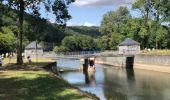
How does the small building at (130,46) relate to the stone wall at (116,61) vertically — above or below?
above

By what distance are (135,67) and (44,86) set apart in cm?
8075

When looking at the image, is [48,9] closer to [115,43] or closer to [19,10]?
[19,10]

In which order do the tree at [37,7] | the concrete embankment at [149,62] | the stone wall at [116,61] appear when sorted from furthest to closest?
the stone wall at [116,61]
the concrete embankment at [149,62]
the tree at [37,7]

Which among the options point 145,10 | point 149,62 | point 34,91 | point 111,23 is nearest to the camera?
Result: point 34,91

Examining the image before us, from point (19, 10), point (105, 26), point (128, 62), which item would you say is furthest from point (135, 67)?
point (19, 10)

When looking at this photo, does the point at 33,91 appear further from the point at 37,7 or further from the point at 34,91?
the point at 37,7

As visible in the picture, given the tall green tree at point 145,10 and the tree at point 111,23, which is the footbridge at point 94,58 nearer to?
the tall green tree at point 145,10

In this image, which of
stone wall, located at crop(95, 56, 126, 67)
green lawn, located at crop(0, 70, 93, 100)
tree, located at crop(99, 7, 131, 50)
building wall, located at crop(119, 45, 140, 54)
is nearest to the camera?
green lawn, located at crop(0, 70, 93, 100)

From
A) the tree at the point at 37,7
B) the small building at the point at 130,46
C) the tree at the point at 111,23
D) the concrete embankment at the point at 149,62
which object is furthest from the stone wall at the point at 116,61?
the tree at the point at 37,7

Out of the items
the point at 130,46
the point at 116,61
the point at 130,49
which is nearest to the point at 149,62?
the point at 130,46

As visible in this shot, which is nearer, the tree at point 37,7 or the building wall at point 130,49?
the tree at point 37,7

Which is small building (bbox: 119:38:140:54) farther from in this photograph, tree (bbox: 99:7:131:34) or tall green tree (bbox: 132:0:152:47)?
tree (bbox: 99:7:131:34)

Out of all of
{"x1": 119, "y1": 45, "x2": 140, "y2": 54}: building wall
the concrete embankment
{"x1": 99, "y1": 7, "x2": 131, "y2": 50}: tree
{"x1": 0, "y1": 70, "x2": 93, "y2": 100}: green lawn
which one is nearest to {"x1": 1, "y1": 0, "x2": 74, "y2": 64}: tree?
{"x1": 0, "y1": 70, "x2": 93, "y2": 100}: green lawn

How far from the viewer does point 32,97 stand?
22234mm
